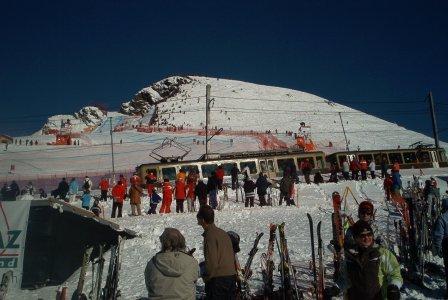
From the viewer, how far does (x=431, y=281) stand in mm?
6980

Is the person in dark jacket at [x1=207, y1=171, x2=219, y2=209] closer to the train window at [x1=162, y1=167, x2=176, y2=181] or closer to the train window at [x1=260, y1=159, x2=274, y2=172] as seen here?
the train window at [x1=162, y1=167, x2=176, y2=181]

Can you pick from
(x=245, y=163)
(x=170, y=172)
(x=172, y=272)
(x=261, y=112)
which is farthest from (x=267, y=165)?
(x=261, y=112)

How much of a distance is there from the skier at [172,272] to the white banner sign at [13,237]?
5206 millimetres

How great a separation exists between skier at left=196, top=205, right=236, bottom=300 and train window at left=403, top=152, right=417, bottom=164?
28671mm

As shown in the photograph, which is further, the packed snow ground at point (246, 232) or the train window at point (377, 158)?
the train window at point (377, 158)

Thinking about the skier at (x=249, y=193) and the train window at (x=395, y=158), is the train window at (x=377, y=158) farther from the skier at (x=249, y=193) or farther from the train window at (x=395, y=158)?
the skier at (x=249, y=193)

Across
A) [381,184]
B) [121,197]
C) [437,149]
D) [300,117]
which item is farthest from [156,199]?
[300,117]

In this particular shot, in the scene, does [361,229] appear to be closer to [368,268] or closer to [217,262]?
[368,268]

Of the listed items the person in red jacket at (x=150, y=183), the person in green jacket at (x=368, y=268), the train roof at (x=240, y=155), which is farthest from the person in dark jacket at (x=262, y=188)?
the person in green jacket at (x=368, y=268)

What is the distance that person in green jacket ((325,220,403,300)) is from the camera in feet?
12.0

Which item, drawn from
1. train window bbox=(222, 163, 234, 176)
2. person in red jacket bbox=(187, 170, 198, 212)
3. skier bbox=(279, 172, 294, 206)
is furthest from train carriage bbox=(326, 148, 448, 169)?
person in red jacket bbox=(187, 170, 198, 212)

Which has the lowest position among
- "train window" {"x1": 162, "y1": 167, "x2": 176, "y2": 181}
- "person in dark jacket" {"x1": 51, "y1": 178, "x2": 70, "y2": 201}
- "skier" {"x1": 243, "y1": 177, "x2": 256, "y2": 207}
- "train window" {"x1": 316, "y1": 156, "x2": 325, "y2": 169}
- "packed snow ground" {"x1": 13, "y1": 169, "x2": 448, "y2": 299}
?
"packed snow ground" {"x1": 13, "y1": 169, "x2": 448, "y2": 299}

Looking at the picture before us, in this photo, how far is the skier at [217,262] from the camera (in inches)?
174

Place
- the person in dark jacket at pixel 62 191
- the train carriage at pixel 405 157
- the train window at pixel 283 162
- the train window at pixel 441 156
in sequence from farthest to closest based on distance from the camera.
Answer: the train window at pixel 441 156, the train carriage at pixel 405 157, the train window at pixel 283 162, the person in dark jacket at pixel 62 191
